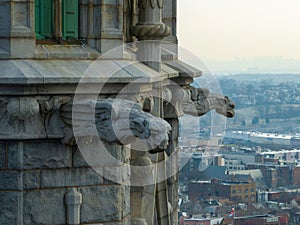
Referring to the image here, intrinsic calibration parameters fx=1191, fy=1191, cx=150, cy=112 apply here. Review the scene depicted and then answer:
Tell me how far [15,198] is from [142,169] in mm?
1354

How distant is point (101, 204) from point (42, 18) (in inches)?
54.0

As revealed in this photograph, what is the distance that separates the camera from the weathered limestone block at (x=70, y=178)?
8.17 meters

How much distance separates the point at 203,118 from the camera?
11766 mm

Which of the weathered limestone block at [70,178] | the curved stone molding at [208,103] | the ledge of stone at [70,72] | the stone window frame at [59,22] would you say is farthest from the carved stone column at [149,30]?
the curved stone molding at [208,103]

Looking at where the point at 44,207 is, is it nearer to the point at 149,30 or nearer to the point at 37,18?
the point at 37,18

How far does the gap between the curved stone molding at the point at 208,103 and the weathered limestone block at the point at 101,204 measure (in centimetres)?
273

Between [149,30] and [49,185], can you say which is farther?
[149,30]

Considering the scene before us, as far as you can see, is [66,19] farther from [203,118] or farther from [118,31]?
[203,118]

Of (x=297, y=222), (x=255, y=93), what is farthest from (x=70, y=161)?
(x=255, y=93)

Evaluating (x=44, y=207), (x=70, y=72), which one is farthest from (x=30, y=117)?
(x=44, y=207)

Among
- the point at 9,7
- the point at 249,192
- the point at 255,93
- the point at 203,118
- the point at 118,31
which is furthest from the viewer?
the point at 255,93

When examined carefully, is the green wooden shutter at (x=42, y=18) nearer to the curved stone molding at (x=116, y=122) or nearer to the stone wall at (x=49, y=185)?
the curved stone molding at (x=116, y=122)

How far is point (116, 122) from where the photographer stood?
7.86 meters

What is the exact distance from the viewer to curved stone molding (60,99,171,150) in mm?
7613
